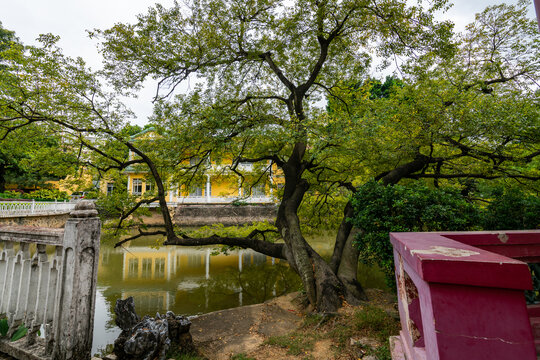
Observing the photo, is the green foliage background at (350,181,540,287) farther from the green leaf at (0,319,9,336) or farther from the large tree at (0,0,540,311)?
the green leaf at (0,319,9,336)

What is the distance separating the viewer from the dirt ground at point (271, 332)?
3.79 metres

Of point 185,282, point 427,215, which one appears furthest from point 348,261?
point 185,282

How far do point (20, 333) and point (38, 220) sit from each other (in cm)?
1576

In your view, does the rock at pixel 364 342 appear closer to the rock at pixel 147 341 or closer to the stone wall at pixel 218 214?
the rock at pixel 147 341

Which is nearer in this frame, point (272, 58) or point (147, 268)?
point (272, 58)

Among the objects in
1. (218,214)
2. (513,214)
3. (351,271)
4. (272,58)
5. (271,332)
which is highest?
(272,58)

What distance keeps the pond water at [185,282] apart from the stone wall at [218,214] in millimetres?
9170

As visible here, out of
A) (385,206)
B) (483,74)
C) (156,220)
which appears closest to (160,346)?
(385,206)

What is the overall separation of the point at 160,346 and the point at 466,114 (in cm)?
607

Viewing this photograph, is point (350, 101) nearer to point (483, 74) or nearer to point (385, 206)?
point (483, 74)

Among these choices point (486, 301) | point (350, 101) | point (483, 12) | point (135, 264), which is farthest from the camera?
point (135, 264)

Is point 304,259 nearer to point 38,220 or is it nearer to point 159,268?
point 159,268

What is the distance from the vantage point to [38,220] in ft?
47.5

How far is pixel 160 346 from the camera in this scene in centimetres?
291
